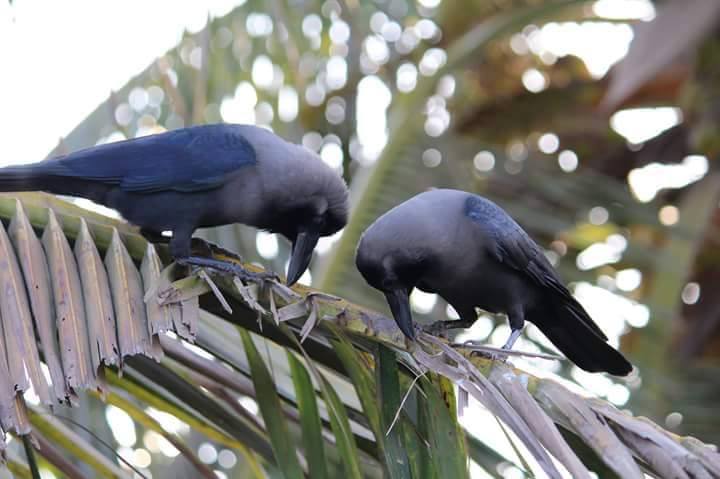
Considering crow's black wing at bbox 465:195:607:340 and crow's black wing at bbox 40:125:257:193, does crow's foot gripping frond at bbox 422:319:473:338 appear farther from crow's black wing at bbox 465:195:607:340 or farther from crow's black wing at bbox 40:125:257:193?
crow's black wing at bbox 40:125:257:193

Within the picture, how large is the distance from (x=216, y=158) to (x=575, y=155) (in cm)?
420

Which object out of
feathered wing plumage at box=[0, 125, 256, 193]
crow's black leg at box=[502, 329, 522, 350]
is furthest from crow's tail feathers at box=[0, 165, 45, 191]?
crow's black leg at box=[502, 329, 522, 350]

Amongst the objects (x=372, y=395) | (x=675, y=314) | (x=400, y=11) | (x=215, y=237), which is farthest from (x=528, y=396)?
(x=400, y=11)

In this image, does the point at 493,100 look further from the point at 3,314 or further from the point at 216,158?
the point at 3,314

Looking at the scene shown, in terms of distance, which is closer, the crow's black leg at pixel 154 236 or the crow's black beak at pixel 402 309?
the crow's black beak at pixel 402 309

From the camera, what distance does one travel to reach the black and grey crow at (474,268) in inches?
135

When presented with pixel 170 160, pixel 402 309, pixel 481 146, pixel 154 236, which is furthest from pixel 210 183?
pixel 481 146

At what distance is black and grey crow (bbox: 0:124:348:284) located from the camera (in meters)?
3.44

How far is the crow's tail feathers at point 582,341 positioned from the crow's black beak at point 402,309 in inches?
24.7

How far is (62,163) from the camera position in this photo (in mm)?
3301

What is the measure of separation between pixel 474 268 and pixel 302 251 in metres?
0.58

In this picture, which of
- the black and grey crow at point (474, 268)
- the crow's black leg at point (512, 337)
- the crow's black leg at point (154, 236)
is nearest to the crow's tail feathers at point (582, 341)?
the black and grey crow at point (474, 268)

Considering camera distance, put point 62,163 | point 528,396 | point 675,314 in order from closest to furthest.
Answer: point 528,396, point 62,163, point 675,314

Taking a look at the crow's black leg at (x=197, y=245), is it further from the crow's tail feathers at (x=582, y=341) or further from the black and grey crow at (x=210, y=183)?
the crow's tail feathers at (x=582, y=341)
